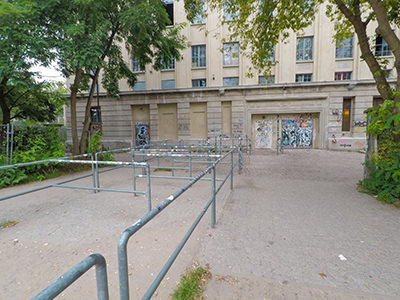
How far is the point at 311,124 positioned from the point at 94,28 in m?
14.5

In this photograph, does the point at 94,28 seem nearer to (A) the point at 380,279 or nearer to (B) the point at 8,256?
(B) the point at 8,256

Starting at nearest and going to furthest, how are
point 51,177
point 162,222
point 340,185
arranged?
point 162,222 < point 340,185 < point 51,177

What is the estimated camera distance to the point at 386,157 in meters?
4.62

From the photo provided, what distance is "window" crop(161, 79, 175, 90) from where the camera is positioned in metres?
16.3

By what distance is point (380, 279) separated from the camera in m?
2.20

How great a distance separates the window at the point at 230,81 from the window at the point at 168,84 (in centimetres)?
411

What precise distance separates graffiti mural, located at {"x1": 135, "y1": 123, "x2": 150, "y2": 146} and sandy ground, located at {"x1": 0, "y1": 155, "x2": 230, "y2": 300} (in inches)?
456

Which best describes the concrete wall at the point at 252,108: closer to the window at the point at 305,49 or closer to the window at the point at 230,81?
the window at the point at 230,81

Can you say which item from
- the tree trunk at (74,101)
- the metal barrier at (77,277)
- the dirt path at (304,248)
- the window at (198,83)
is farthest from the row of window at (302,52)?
the metal barrier at (77,277)

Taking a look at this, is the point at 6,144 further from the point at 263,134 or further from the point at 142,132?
the point at 263,134

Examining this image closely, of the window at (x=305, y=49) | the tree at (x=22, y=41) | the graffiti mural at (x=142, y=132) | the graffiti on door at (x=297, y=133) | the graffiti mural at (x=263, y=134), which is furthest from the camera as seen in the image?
the graffiti mural at (x=142, y=132)

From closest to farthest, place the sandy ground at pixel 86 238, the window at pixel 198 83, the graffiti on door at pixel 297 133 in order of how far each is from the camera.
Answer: the sandy ground at pixel 86 238 → the graffiti on door at pixel 297 133 → the window at pixel 198 83

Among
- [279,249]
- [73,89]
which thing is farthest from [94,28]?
[279,249]

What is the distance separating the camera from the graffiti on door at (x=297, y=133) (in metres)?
15.0
